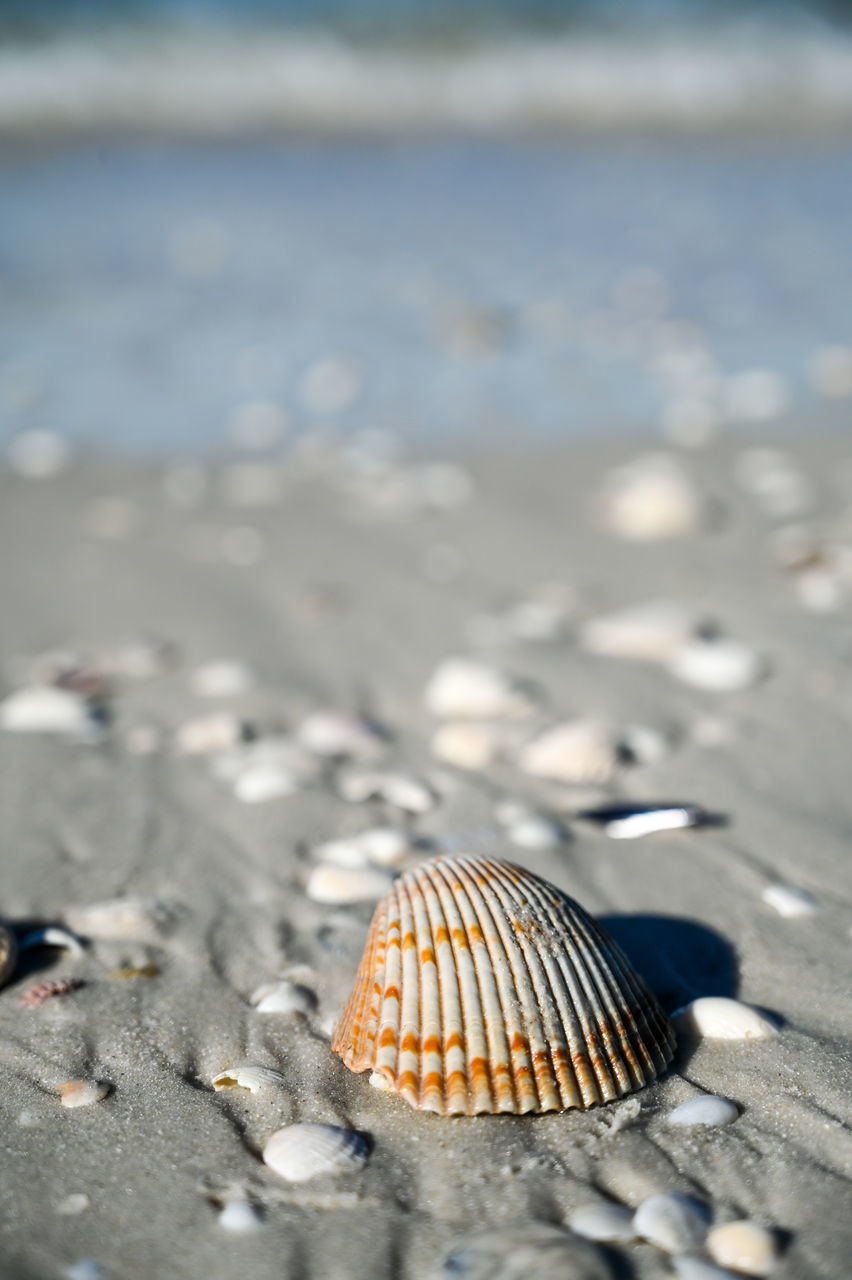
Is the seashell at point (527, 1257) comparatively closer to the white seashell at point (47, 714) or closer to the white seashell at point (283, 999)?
the white seashell at point (283, 999)

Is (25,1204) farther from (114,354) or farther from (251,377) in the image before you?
(114,354)

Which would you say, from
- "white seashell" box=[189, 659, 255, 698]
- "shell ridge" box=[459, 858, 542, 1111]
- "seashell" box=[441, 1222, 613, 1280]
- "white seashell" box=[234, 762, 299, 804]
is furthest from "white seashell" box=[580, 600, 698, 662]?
"seashell" box=[441, 1222, 613, 1280]

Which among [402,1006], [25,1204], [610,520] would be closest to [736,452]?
[610,520]

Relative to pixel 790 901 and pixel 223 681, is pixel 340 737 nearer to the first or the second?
pixel 223 681

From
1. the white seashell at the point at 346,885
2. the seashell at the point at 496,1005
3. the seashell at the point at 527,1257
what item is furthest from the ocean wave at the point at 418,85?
the seashell at the point at 527,1257

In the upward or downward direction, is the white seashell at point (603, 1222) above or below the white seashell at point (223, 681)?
above

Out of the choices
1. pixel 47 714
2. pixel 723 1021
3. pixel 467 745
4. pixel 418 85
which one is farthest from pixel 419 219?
pixel 723 1021

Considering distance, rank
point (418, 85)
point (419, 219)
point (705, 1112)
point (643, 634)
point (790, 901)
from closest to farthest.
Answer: point (705, 1112) → point (790, 901) → point (643, 634) → point (419, 219) → point (418, 85)
